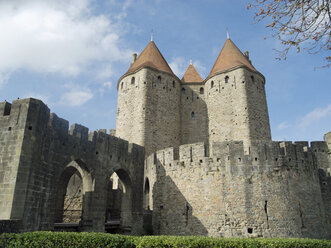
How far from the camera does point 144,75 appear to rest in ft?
75.0

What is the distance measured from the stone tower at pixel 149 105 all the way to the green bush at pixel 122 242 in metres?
11.3

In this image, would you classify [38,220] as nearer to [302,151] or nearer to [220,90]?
[302,151]

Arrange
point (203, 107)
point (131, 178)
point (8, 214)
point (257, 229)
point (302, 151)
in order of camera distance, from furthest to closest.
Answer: point (203, 107), point (131, 178), point (302, 151), point (257, 229), point (8, 214)

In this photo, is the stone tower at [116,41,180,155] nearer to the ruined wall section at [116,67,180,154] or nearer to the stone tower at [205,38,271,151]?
the ruined wall section at [116,67,180,154]

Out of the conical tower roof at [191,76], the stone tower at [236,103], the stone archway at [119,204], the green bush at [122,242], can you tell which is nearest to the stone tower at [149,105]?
the conical tower roof at [191,76]

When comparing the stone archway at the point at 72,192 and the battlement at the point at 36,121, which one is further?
the stone archway at the point at 72,192

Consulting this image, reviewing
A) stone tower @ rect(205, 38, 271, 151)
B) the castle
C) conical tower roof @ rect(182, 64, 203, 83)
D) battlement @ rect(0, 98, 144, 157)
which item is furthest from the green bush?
conical tower roof @ rect(182, 64, 203, 83)

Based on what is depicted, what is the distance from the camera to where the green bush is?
8.89 metres

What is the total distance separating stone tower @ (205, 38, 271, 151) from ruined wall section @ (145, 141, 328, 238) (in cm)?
633

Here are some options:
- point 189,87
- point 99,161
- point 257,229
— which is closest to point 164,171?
point 99,161

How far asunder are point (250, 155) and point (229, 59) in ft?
41.9

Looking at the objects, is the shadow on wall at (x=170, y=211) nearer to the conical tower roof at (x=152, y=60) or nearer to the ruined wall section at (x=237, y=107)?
the ruined wall section at (x=237, y=107)

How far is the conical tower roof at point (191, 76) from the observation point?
26.6 m

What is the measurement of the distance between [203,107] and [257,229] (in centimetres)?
1322
